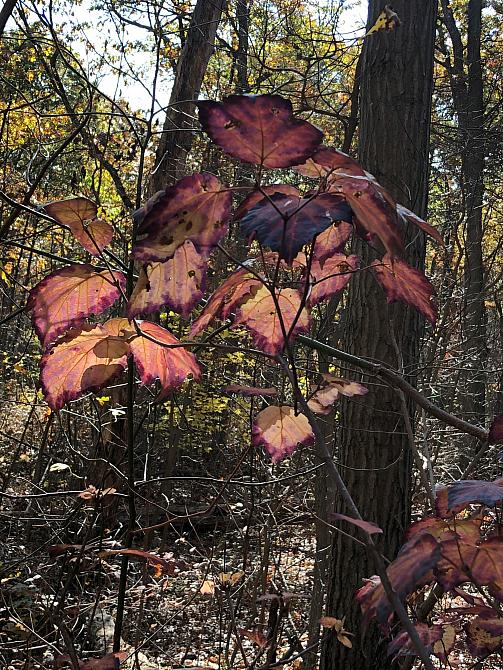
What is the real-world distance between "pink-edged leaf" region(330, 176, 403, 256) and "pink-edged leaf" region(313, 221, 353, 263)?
0.20 metres

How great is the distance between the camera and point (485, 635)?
1.04 m

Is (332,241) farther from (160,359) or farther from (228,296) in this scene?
(160,359)

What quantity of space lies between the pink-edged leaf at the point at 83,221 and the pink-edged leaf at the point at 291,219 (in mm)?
341

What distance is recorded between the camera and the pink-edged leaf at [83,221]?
0.87 meters

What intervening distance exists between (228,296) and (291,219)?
0.36 metres

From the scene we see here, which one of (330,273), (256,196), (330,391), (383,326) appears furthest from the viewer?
(383,326)

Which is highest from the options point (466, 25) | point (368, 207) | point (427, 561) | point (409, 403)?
point (466, 25)

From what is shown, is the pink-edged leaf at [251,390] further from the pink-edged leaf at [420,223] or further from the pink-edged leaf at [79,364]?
the pink-edged leaf at [420,223]

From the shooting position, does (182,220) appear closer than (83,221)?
Yes

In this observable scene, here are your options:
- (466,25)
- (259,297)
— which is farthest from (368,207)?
(466,25)

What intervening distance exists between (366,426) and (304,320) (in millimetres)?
2069

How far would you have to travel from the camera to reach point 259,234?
1.96 ft

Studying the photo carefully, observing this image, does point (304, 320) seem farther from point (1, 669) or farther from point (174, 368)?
point (1, 669)

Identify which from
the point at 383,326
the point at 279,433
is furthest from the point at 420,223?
the point at 383,326
